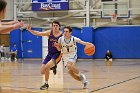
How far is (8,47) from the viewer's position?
29.3m

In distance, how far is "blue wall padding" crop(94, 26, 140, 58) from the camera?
2625cm

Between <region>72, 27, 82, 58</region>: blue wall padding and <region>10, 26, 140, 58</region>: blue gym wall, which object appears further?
<region>72, 27, 82, 58</region>: blue wall padding

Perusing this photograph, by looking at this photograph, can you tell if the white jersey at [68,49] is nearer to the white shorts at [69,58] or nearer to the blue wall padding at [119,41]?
the white shorts at [69,58]

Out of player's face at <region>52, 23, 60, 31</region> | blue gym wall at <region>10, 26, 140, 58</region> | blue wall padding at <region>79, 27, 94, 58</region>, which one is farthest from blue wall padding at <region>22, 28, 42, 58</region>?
player's face at <region>52, 23, 60, 31</region>

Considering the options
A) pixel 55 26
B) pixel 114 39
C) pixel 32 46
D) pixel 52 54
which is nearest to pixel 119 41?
pixel 114 39

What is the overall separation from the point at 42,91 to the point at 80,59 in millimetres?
17877

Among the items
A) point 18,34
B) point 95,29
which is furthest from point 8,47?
point 95,29

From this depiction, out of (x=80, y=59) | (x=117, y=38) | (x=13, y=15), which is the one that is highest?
(x=13, y=15)

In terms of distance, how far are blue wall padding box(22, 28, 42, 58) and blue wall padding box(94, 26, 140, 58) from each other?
4.72 metres

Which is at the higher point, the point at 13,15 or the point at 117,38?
the point at 13,15

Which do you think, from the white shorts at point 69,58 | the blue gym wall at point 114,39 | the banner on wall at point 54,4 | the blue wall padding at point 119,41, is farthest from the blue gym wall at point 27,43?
the white shorts at point 69,58

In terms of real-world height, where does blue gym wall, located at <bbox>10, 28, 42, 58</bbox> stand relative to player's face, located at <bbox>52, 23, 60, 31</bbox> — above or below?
below

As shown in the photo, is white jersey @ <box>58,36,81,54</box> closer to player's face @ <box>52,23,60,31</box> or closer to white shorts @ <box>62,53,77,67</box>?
white shorts @ <box>62,53,77,67</box>

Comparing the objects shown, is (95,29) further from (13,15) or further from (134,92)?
(134,92)
